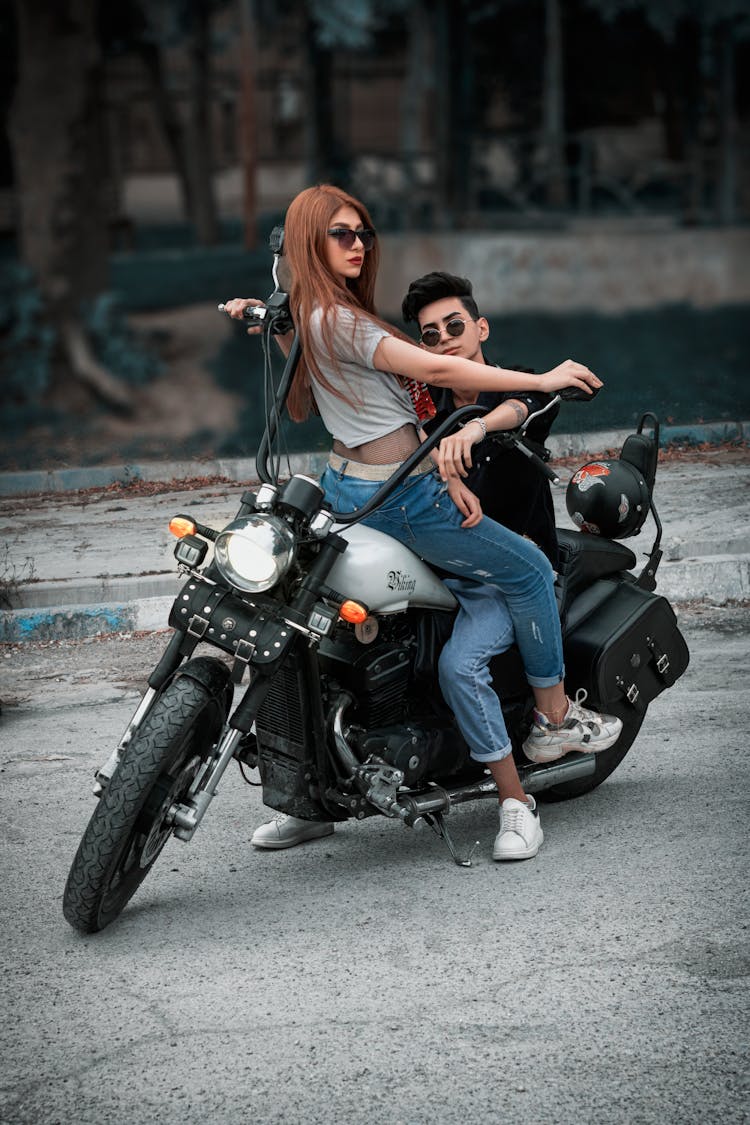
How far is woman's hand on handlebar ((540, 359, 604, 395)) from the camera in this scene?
403cm

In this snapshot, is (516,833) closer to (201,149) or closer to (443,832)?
(443,832)

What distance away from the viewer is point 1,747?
5.53 meters

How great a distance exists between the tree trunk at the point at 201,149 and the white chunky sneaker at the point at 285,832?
76.8ft

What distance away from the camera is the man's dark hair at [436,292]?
427cm

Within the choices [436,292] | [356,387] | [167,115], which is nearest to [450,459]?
[356,387]

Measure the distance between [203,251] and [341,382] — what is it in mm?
24758

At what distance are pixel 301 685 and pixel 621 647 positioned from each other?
1119mm

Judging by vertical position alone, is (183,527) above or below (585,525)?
above

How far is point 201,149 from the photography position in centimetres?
2853

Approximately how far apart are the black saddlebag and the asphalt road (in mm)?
365

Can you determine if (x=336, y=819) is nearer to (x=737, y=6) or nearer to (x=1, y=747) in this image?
(x=1, y=747)

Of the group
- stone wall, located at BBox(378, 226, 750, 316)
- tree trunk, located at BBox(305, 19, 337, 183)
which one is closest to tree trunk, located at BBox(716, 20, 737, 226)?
stone wall, located at BBox(378, 226, 750, 316)

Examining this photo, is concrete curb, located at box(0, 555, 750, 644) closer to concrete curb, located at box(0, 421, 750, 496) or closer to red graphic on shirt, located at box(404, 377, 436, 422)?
concrete curb, located at box(0, 421, 750, 496)

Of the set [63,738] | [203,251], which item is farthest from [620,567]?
[203,251]
